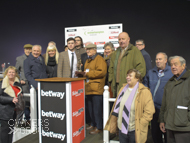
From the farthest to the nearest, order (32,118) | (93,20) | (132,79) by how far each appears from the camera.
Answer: (93,20), (32,118), (132,79)

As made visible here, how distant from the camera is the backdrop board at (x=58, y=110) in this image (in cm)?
233

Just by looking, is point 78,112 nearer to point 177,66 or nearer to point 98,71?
point 98,71

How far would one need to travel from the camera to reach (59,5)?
21.7 feet

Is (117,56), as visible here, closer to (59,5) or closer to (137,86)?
(137,86)

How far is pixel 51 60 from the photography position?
331 cm

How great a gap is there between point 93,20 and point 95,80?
383 centimetres

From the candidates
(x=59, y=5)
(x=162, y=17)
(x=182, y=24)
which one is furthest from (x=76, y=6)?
(x=182, y=24)

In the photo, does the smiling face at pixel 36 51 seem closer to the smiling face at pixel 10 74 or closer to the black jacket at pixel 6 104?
the smiling face at pixel 10 74

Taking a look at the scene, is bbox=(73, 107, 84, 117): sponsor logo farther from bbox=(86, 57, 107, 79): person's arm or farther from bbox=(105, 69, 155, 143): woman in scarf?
bbox=(105, 69, 155, 143): woman in scarf

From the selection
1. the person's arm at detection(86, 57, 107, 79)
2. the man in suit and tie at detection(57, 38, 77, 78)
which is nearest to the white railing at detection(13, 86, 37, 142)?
the man in suit and tie at detection(57, 38, 77, 78)

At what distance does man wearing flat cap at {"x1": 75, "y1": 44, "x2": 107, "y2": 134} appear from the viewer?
285cm

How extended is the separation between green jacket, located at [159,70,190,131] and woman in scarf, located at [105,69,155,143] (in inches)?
7.8

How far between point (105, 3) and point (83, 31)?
4.13 feet

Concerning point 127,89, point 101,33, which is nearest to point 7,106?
point 127,89
